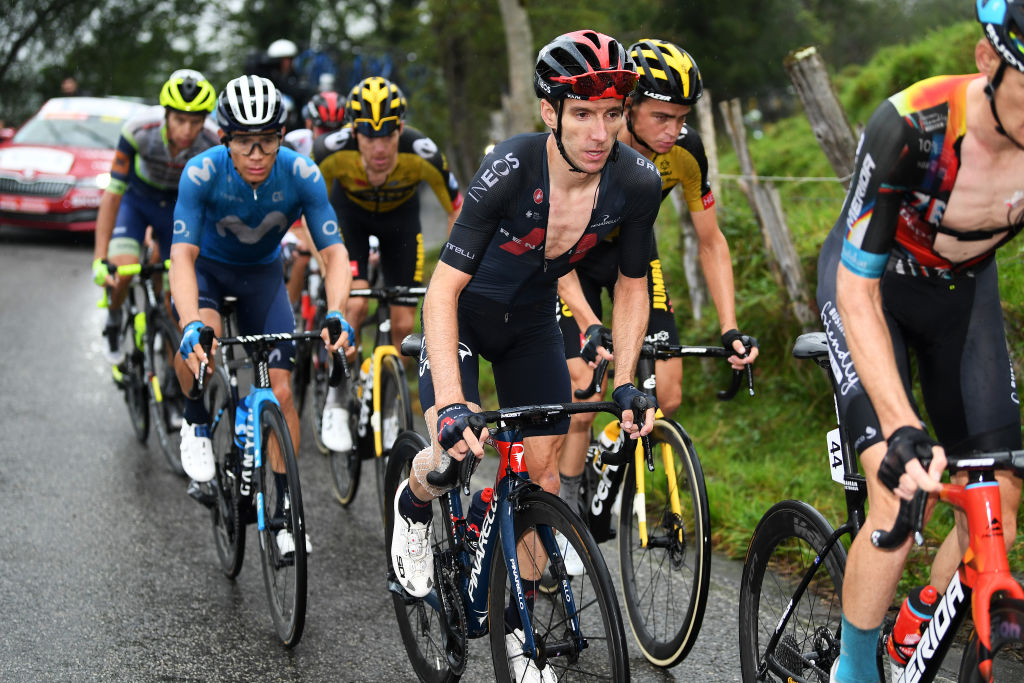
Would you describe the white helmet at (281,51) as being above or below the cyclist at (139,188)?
above

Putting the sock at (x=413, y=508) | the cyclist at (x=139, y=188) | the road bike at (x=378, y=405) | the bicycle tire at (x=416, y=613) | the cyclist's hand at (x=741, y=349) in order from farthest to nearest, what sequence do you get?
the cyclist at (x=139, y=188)
the road bike at (x=378, y=405)
the cyclist's hand at (x=741, y=349)
the bicycle tire at (x=416, y=613)
the sock at (x=413, y=508)

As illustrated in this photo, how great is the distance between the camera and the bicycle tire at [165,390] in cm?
728

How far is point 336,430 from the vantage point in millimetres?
6719

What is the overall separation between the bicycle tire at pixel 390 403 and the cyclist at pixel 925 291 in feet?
11.5

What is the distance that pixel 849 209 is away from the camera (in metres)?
2.94

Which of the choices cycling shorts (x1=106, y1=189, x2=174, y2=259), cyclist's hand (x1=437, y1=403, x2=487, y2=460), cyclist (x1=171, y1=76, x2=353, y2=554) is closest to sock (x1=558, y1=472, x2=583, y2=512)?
cyclist (x1=171, y1=76, x2=353, y2=554)

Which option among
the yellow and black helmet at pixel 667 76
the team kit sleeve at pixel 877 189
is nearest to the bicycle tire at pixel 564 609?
the team kit sleeve at pixel 877 189

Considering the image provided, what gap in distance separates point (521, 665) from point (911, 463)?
1.48 metres

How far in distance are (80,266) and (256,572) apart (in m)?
11.1

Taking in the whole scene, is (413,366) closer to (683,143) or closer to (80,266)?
(683,143)

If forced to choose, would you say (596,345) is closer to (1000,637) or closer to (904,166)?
(904,166)

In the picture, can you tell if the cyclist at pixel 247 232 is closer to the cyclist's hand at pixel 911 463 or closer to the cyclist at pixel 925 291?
the cyclist at pixel 925 291

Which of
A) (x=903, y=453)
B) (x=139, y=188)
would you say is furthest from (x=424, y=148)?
(x=903, y=453)

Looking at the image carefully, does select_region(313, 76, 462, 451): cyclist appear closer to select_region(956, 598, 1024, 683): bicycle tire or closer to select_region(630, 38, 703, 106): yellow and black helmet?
select_region(630, 38, 703, 106): yellow and black helmet
